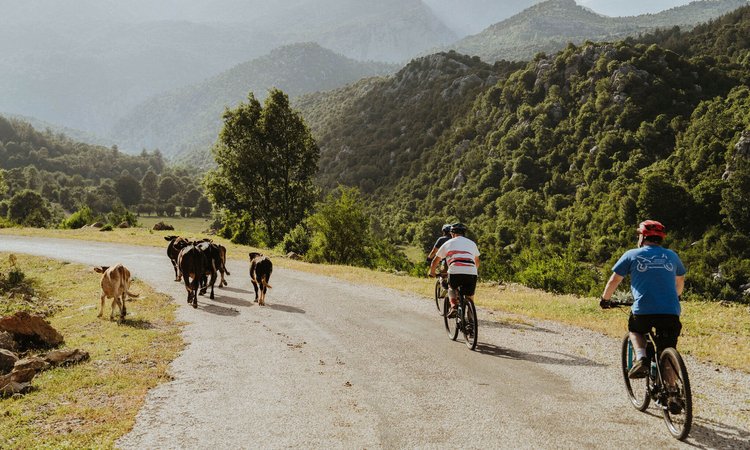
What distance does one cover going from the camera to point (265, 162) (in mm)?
47719

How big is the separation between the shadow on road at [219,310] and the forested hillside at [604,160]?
66.8 meters

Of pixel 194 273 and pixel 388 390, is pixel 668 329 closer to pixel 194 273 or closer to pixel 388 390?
pixel 388 390

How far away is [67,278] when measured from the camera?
76.5 feet

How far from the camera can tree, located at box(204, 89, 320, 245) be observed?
47312 millimetres

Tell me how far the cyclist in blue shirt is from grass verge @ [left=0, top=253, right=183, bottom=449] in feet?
25.6

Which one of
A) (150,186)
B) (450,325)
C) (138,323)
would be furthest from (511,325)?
(150,186)

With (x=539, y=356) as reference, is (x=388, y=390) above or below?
below

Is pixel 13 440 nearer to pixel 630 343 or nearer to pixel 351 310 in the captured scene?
pixel 630 343

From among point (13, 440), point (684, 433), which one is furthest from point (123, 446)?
point (684, 433)

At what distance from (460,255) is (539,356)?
293 cm

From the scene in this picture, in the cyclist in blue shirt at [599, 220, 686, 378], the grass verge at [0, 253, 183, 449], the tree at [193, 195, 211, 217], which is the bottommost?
the grass verge at [0, 253, 183, 449]

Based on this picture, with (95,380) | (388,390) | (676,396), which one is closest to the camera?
(676,396)

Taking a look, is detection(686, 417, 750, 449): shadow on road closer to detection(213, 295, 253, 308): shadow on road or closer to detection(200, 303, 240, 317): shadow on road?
detection(200, 303, 240, 317): shadow on road

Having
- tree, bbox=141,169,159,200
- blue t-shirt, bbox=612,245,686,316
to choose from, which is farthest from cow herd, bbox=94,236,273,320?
tree, bbox=141,169,159,200
